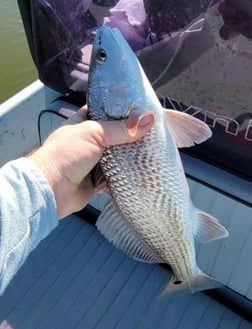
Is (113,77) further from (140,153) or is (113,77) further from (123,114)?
(140,153)

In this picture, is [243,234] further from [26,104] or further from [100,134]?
[26,104]

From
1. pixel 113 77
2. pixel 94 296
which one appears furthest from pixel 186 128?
pixel 94 296

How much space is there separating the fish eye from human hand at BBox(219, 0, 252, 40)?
0.45 m

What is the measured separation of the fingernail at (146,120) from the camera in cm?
129

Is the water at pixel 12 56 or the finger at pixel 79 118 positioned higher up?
the finger at pixel 79 118

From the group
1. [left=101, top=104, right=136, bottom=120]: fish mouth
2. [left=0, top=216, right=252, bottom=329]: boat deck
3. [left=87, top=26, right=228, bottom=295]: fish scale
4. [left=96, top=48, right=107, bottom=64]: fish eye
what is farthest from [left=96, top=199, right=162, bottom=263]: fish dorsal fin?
[left=0, top=216, right=252, bottom=329]: boat deck

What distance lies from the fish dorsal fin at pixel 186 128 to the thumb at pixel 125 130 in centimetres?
9

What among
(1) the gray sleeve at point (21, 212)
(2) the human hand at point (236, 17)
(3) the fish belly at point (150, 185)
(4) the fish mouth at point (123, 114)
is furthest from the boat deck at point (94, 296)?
(2) the human hand at point (236, 17)

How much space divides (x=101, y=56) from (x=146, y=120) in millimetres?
233

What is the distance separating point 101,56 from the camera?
133 centimetres

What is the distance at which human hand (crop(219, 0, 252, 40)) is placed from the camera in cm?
143

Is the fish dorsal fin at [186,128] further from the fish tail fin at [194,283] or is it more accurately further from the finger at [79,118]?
the fish tail fin at [194,283]

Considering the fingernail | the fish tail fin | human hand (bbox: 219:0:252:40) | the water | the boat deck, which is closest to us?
the fingernail

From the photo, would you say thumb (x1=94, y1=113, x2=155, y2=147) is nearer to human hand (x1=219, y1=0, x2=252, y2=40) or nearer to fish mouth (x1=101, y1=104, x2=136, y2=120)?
fish mouth (x1=101, y1=104, x2=136, y2=120)
